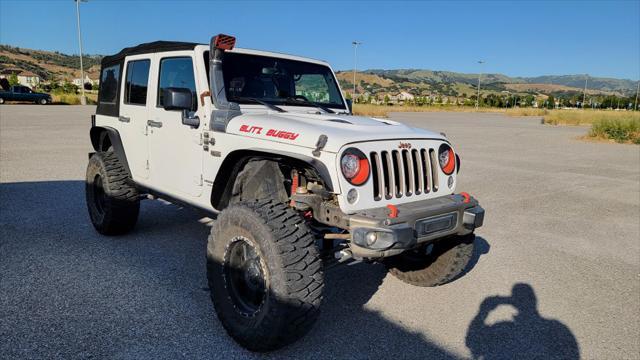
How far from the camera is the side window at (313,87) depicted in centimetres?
459

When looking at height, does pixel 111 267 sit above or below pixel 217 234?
below

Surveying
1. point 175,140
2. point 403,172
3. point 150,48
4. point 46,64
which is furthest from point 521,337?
point 46,64

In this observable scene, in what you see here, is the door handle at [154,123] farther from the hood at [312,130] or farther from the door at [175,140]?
the hood at [312,130]

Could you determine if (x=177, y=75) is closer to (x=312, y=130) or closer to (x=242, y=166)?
(x=242, y=166)

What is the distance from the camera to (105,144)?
574 centimetres

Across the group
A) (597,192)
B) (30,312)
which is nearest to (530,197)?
(597,192)

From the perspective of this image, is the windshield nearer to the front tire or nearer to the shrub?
the front tire

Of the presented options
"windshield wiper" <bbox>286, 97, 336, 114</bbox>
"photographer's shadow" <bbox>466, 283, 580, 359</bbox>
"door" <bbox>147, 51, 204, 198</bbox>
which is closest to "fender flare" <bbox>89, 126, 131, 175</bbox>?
"door" <bbox>147, 51, 204, 198</bbox>

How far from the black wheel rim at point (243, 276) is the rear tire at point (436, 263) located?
1.60 meters

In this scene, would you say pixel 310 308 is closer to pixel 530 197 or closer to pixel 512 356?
pixel 512 356

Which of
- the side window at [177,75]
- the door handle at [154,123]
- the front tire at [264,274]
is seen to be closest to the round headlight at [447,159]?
the front tire at [264,274]

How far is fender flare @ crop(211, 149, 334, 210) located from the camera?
118 inches

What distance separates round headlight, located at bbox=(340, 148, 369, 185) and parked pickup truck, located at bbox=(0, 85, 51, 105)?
128ft

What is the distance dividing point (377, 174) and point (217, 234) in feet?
4.03
